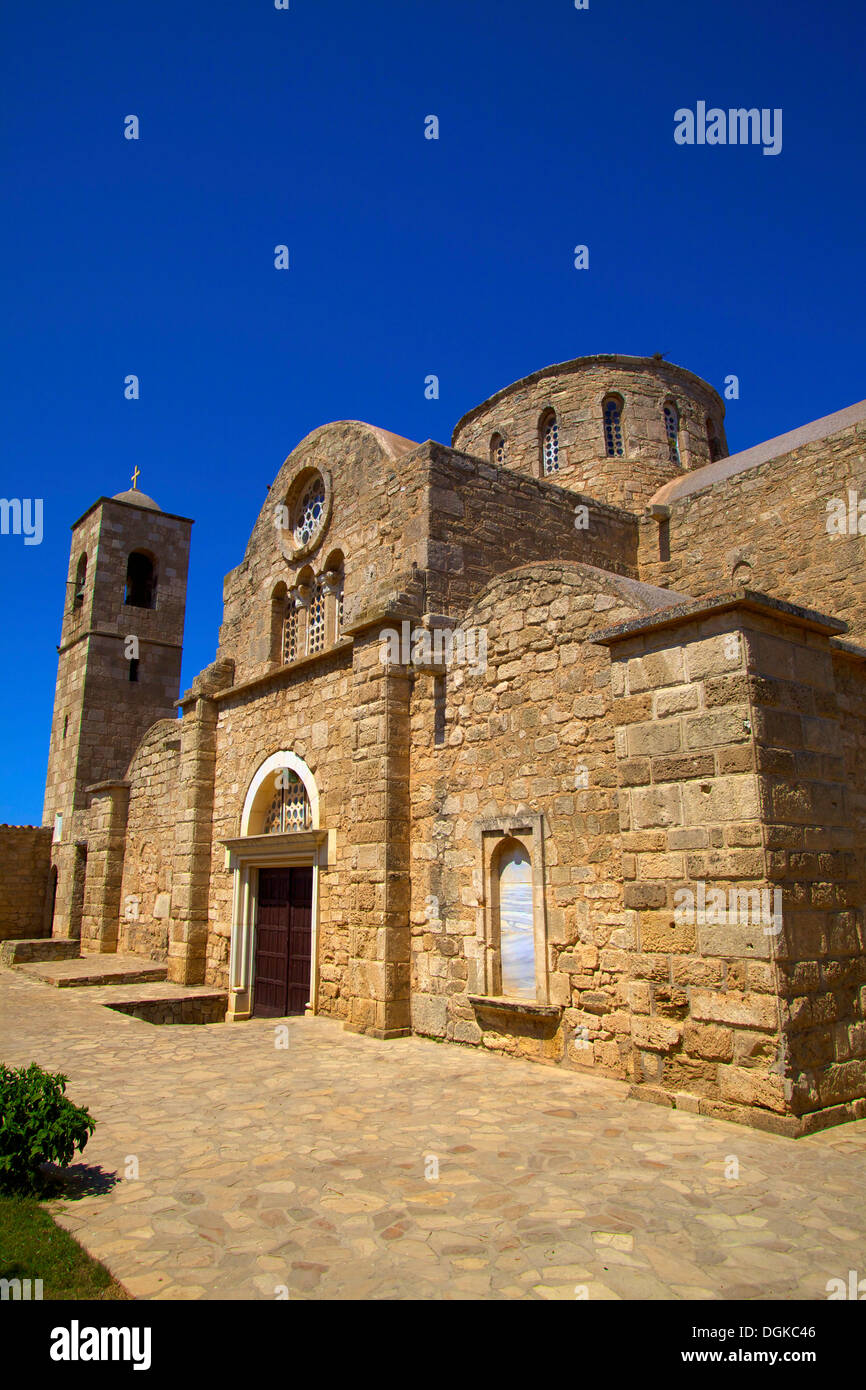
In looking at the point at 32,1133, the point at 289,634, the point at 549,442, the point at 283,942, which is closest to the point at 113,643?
the point at 289,634

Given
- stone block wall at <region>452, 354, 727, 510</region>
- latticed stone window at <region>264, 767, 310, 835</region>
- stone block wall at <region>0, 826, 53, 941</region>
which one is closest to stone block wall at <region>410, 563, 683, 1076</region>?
latticed stone window at <region>264, 767, 310, 835</region>

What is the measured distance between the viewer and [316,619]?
1186 cm

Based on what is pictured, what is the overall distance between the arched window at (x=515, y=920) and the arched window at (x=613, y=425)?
9205 mm

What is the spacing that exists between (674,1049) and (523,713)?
9.88 feet

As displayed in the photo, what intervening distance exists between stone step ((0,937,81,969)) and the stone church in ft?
1.63

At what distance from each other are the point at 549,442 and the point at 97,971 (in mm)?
11747

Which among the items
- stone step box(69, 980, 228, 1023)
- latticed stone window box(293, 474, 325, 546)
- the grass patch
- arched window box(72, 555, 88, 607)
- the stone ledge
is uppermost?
arched window box(72, 555, 88, 607)

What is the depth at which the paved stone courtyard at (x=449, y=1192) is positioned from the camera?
308 centimetres

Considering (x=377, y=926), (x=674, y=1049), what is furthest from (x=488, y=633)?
(x=674, y=1049)

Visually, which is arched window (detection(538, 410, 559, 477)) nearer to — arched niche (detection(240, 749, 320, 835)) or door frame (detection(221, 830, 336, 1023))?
arched niche (detection(240, 749, 320, 835))

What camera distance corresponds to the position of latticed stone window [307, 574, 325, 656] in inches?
459

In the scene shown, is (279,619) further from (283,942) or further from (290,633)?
(283,942)

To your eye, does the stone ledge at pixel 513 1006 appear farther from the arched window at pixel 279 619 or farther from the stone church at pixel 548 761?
the arched window at pixel 279 619
